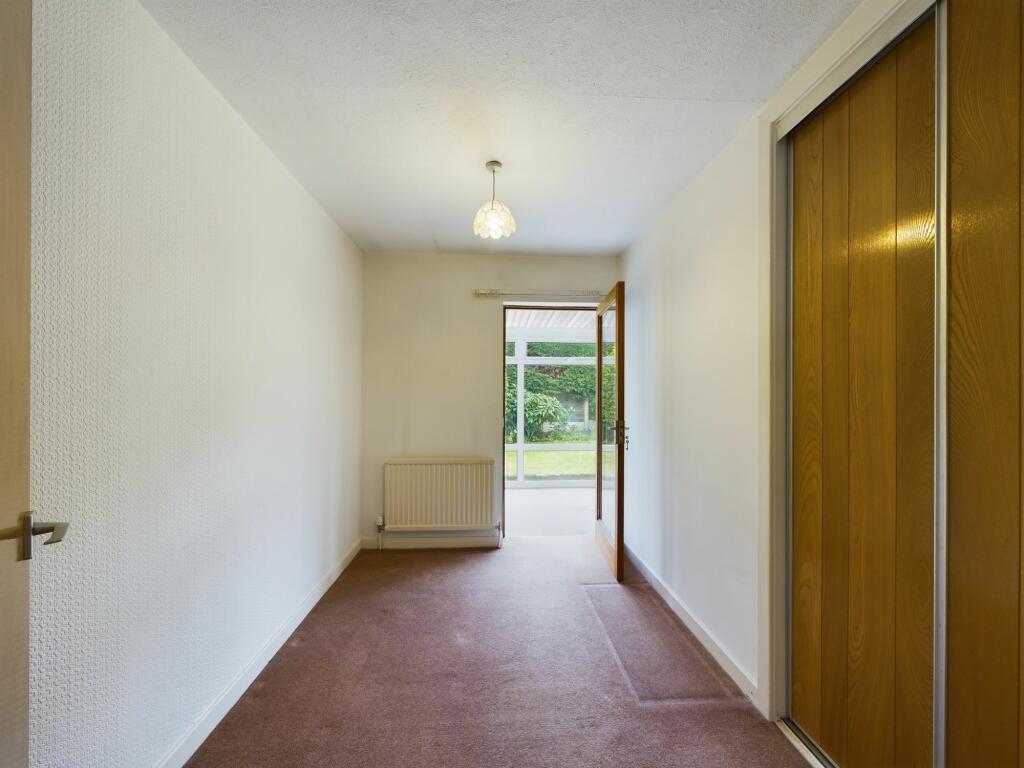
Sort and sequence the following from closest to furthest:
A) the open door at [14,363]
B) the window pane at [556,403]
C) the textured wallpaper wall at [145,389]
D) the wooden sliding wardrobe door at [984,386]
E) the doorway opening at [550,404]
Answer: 1. the open door at [14,363]
2. the wooden sliding wardrobe door at [984,386]
3. the textured wallpaper wall at [145,389]
4. the doorway opening at [550,404]
5. the window pane at [556,403]

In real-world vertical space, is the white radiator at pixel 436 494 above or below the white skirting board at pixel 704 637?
above

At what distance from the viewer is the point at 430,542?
3.72 meters

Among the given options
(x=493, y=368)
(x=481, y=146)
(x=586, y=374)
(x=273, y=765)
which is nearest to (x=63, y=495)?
(x=273, y=765)

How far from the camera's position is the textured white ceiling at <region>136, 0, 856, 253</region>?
1360mm

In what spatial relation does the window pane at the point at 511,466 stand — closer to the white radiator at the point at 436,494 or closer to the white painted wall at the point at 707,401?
the white radiator at the point at 436,494

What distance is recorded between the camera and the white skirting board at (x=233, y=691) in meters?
1.50

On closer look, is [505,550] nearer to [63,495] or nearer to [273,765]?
[273,765]

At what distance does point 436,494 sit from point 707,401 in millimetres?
2316

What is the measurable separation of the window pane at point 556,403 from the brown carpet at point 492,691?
3901mm

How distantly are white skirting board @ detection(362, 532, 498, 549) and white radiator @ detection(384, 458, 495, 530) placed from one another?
0.12m

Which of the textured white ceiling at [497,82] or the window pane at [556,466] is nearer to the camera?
the textured white ceiling at [497,82]

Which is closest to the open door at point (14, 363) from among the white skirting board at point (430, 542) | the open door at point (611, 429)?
the open door at point (611, 429)

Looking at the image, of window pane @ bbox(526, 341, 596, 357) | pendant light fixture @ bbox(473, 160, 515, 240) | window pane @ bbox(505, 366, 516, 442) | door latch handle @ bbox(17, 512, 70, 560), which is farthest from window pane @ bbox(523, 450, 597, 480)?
door latch handle @ bbox(17, 512, 70, 560)

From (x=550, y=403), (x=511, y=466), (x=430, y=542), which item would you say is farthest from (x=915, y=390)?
(x=511, y=466)
